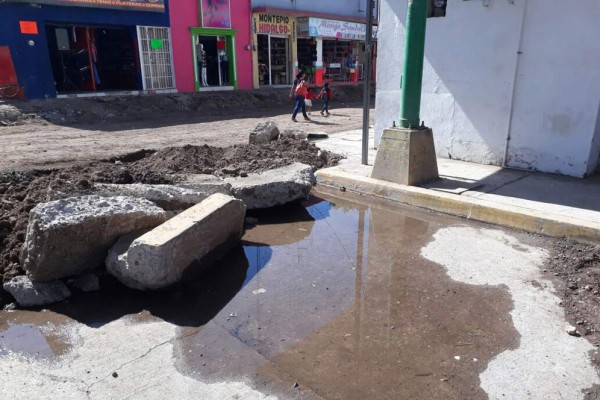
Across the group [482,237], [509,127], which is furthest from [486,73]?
[482,237]

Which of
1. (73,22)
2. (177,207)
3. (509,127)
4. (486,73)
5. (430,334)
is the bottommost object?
(430,334)

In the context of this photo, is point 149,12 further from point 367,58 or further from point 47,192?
point 47,192

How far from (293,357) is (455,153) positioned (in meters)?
6.13

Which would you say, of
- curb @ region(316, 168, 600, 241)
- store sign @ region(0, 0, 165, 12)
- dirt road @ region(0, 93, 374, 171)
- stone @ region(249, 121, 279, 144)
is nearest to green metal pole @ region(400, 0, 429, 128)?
Answer: curb @ region(316, 168, 600, 241)

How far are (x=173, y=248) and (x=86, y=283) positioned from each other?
93 cm

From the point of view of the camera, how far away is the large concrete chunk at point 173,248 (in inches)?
151

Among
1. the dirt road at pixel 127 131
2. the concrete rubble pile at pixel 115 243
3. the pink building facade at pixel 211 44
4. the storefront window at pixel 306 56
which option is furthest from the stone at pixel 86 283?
the storefront window at pixel 306 56

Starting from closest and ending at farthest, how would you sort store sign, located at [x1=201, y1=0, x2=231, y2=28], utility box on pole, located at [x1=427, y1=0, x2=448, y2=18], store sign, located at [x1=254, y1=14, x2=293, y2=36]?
utility box on pole, located at [x1=427, y1=0, x2=448, y2=18] → store sign, located at [x1=201, y1=0, x2=231, y2=28] → store sign, located at [x1=254, y1=14, x2=293, y2=36]

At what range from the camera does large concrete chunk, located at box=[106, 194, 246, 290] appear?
3840 mm

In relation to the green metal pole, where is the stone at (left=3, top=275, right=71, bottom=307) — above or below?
below

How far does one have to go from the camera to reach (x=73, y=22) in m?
17.6

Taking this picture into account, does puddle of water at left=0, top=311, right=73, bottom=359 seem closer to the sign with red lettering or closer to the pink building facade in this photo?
the sign with red lettering

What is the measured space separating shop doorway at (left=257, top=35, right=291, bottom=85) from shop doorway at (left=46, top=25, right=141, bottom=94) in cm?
711

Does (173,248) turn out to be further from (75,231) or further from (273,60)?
(273,60)
